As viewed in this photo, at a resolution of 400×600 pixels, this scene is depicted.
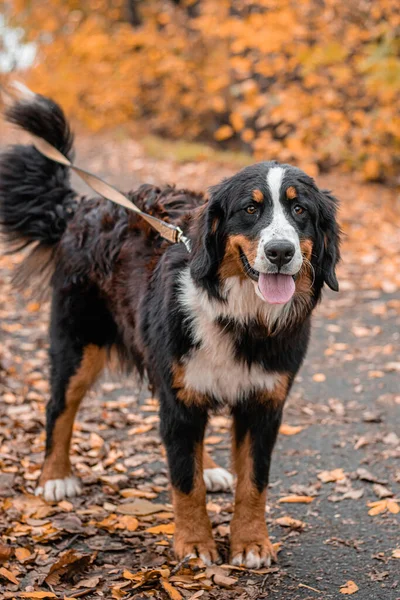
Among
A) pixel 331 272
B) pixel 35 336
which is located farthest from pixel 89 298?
pixel 35 336

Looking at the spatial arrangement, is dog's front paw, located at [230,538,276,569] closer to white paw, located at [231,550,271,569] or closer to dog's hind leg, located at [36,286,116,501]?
white paw, located at [231,550,271,569]

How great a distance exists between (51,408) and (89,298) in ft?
2.04

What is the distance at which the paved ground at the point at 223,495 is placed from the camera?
3043 mm

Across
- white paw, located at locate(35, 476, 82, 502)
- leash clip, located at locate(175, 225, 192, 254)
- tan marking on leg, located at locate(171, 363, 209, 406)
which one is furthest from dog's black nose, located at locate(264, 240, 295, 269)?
white paw, located at locate(35, 476, 82, 502)

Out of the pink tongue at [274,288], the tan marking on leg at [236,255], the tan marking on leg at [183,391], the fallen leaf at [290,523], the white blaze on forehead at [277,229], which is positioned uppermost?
the white blaze on forehead at [277,229]

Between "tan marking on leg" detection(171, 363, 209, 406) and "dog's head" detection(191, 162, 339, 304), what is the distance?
0.37 metres

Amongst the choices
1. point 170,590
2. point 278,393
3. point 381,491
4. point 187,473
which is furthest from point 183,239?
point 381,491

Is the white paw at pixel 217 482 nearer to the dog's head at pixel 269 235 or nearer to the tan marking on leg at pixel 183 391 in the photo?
the tan marking on leg at pixel 183 391

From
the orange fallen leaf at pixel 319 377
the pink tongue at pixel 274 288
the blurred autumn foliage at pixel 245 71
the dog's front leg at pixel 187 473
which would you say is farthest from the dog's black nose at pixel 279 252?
the blurred autumn foliage at pixel 245 71

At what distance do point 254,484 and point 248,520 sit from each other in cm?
17

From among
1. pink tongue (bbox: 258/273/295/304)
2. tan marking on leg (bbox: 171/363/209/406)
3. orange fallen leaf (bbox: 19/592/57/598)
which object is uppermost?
pink tongue (bbox: 258/273/295/304)

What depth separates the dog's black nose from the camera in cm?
271

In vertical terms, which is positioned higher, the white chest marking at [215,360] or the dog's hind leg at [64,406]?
the white chest marking at [215,360]

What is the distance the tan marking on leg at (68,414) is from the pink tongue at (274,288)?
1.35 meters
